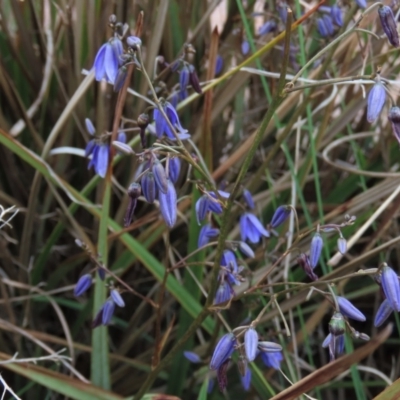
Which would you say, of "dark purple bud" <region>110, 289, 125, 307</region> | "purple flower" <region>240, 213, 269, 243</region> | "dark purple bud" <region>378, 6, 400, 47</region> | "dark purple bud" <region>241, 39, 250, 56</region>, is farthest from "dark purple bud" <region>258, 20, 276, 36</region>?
"dark purple bud" <region>110, 289, 125, 307</region>

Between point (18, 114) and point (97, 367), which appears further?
point (18, 114)

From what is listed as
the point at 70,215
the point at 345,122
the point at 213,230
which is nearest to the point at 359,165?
the point at 345,122

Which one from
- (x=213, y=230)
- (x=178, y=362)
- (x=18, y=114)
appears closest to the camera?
(x=213, y=230)

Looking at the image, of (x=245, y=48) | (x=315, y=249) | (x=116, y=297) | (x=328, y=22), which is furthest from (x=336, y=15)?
(x=116, y=297)

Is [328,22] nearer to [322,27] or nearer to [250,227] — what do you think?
[322,27]

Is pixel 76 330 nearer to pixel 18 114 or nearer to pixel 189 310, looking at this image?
pixel 189 310

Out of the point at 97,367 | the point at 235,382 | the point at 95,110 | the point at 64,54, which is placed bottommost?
the point at 235,382

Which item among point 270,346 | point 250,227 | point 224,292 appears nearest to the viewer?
point 270,346
